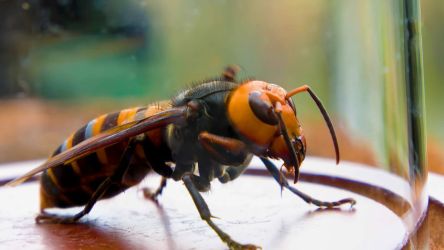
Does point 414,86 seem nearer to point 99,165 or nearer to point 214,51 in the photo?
point 99,165

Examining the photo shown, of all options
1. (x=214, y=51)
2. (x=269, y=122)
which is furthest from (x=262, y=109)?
(x=214, y=51)

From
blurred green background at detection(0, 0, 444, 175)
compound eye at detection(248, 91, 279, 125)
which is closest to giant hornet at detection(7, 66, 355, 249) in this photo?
compound eye at detection(248, 91, 279, 125)

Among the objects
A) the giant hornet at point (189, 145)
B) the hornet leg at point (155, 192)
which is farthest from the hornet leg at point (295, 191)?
the hornet leg at point (155, 192)

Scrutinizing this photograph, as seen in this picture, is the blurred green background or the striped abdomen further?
the blurred green background

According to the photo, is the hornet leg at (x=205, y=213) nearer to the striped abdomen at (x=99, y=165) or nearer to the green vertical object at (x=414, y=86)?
the striped abdomen at (x=99, y=165)

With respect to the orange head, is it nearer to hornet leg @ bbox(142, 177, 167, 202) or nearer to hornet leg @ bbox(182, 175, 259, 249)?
hornet leg @ bbox(182, 175, 259, 249)
